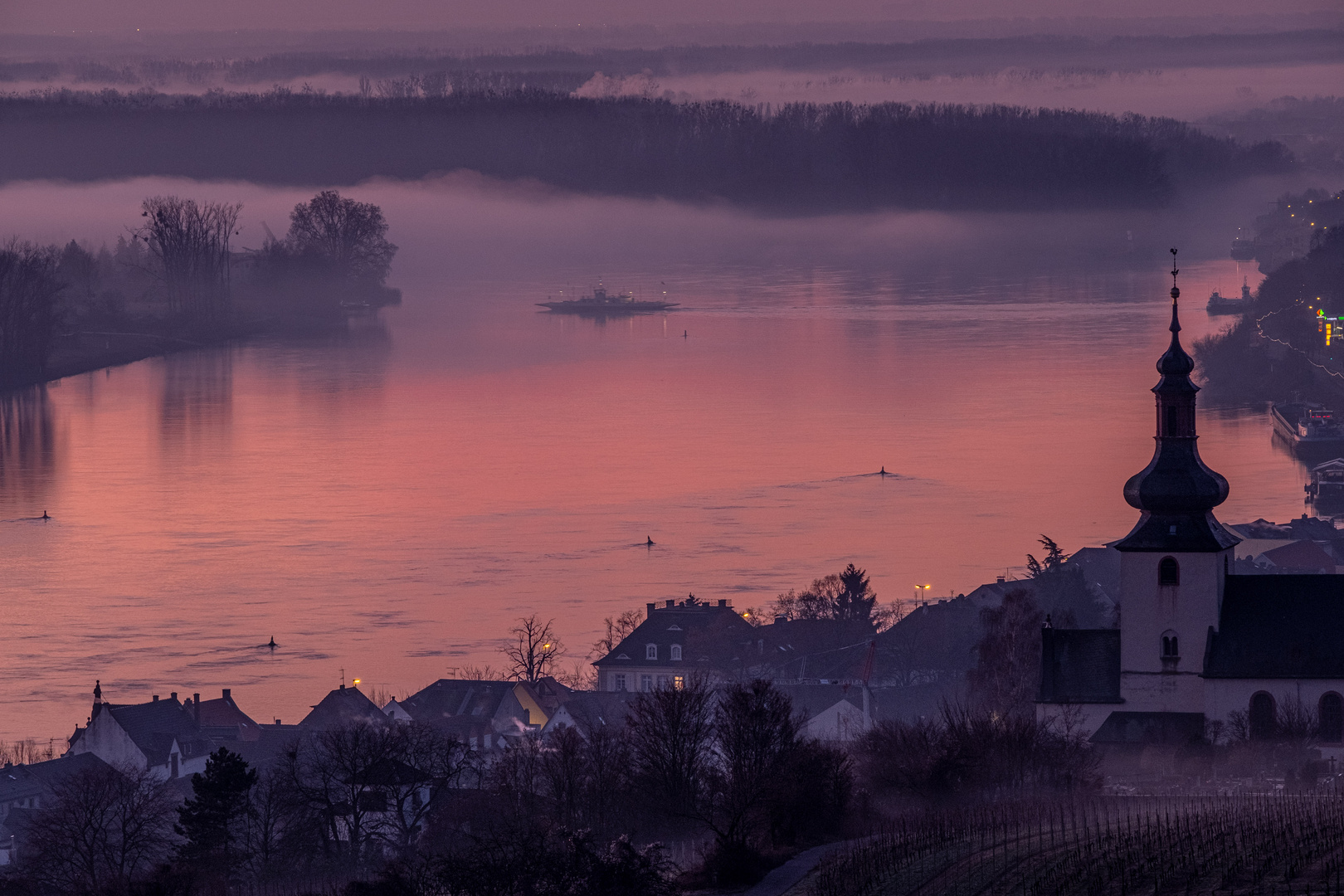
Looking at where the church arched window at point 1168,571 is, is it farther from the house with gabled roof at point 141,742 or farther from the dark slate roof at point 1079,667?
the house with gabled roof at point 141,742

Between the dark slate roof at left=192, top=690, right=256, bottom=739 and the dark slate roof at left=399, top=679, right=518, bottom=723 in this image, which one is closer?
the dark slate roof at left=192, top=690, right=256, bottom=739

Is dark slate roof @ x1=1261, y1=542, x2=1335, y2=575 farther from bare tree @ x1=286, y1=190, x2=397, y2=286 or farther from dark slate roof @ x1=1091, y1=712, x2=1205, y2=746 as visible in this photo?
bare tree @ x1=286, y1=190, x2=397, y2=286

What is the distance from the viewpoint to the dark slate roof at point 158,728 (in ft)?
110

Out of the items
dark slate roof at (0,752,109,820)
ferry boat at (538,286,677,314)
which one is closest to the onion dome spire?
dark slate roof at (0,752,109,820)

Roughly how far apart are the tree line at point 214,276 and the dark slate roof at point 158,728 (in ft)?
205

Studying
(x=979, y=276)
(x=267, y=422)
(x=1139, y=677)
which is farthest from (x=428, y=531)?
(x=979, y=276)

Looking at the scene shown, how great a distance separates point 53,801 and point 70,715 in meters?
7.25

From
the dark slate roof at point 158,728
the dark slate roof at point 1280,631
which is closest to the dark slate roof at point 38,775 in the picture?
the dark slate roof at point 158,728

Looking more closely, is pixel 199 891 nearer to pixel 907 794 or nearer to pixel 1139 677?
pixel 907 794

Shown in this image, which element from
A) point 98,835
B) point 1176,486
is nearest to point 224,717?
point 98,835

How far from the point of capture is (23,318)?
89375 mm

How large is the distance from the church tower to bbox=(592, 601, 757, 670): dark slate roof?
11841 mm

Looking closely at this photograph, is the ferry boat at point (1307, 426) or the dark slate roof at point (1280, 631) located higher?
the ferry boat at point (1307, 426)

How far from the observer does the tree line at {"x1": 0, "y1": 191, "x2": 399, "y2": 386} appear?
106438mm
